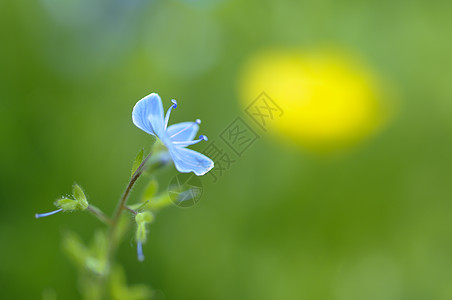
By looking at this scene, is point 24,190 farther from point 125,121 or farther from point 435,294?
point 435,294

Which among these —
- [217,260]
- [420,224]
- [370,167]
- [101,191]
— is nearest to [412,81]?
[370,167]

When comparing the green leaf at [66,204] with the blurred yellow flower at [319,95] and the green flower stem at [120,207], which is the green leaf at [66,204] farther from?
the blurred yellow flower at [319,95]

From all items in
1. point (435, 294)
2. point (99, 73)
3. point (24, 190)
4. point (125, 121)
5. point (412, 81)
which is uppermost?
point (412, 81)

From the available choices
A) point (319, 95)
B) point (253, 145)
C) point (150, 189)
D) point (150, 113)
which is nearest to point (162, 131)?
point (150, 113)

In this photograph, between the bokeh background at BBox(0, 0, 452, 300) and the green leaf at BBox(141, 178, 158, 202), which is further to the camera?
the bokeh background at BBox(0, 0, 452, 300)

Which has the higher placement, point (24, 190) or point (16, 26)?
point (16, 26)

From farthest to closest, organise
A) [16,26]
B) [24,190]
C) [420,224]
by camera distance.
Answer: [16,26] → [420,224] → [24,190]

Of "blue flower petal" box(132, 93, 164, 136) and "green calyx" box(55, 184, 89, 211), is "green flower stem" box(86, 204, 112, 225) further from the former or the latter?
"blue flower petal" box(132, 93, 164, 136)

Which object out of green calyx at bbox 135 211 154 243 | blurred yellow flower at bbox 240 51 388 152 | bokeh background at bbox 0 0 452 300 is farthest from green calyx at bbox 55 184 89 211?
blurred yellow flower at bbox 240 51 388 152
